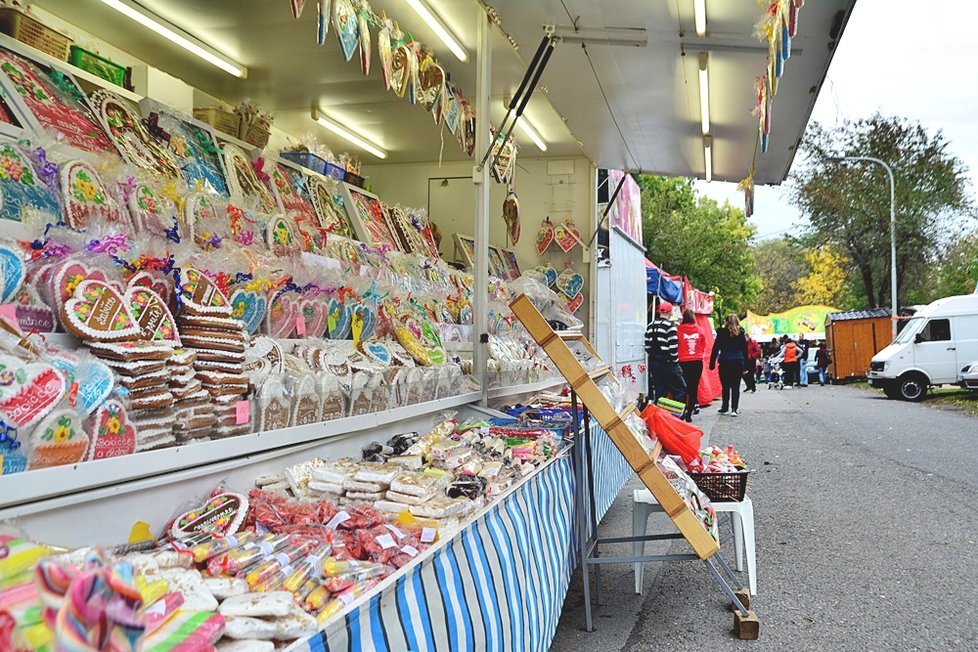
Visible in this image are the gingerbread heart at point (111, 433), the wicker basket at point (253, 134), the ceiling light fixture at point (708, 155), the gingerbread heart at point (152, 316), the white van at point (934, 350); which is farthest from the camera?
the white van at point (934, 350)

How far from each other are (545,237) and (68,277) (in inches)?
297

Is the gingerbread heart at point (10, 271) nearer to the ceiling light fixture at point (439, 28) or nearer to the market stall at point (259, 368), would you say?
the market stall at point (259, 368)

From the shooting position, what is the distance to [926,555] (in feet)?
17.5

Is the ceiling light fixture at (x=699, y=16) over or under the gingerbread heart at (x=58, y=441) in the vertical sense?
over

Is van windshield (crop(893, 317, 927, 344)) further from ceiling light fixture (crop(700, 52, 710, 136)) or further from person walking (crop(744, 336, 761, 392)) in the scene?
ceiling light fixture (crop(700, 52, 710, 136))

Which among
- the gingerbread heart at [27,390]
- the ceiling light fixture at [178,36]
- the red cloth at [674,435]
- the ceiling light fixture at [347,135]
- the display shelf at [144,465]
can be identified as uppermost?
the ceiling light fixture at [178,36]

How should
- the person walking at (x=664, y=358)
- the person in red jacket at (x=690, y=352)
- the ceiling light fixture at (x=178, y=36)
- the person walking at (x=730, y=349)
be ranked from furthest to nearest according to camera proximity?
the person walking at (x=730, y=349) → the person in red jacket at (x=690, y=352) → the person walking at (x=664, y=358) → the ceiling light fixture at (x=178, y=36)

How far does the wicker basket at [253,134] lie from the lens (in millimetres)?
5000

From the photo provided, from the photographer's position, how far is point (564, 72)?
5.64 metres

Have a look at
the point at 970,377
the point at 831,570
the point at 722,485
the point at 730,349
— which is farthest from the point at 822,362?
the point at 722,485

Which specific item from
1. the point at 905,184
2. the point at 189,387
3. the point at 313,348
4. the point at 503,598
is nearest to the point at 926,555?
the point at 503,598

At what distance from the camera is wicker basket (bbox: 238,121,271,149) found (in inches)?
197

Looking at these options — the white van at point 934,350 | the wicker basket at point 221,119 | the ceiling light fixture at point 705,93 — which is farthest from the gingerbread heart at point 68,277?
the white van at point 934,350

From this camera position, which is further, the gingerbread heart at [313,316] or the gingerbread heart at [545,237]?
the gingerbread heart at [545,237]
